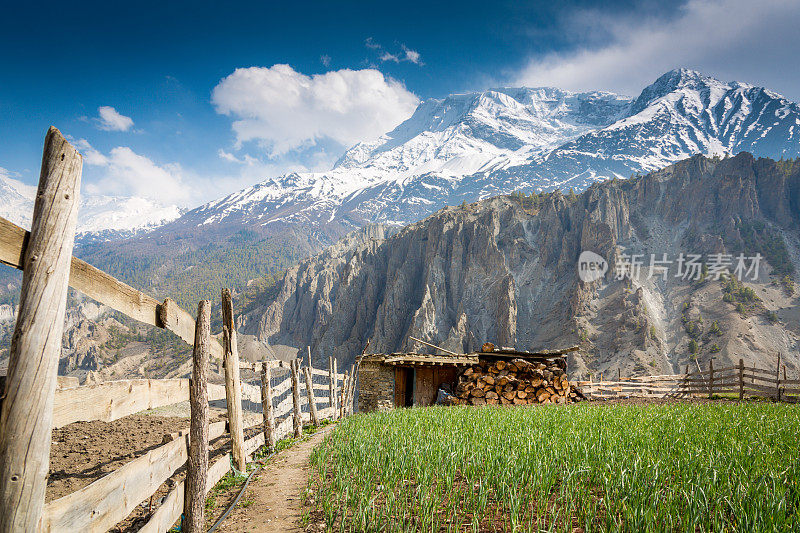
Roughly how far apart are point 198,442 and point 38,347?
9.66ft

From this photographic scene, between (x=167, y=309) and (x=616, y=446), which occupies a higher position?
(x=167, y=309)

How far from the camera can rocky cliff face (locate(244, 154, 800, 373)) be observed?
58.5 m

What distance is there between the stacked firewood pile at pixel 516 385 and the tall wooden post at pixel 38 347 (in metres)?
18.1

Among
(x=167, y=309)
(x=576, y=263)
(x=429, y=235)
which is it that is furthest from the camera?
(x=429, y=235)

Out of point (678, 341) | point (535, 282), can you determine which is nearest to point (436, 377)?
point (678, 341)

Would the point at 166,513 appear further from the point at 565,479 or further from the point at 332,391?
the point at 332,391

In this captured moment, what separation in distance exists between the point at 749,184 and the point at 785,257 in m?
16.6

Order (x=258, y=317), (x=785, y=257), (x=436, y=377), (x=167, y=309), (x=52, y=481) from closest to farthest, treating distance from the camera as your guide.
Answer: (x=167, y=309)
(x=52, y=481)
(x=436, y=377)
(x=785, y=257)
(x=258, y=317)

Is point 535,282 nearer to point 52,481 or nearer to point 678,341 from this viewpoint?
point 678,341

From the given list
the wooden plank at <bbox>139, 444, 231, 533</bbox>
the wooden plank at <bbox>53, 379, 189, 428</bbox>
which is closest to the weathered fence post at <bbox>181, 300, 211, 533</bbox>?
the wooden plank at <bbox>139, 444, 231, 533</bbox>

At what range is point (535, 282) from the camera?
77.7 metres

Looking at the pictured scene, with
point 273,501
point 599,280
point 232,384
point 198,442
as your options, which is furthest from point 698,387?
point 599,280

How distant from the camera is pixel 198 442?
184 inches

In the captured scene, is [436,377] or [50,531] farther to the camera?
[436,377]
